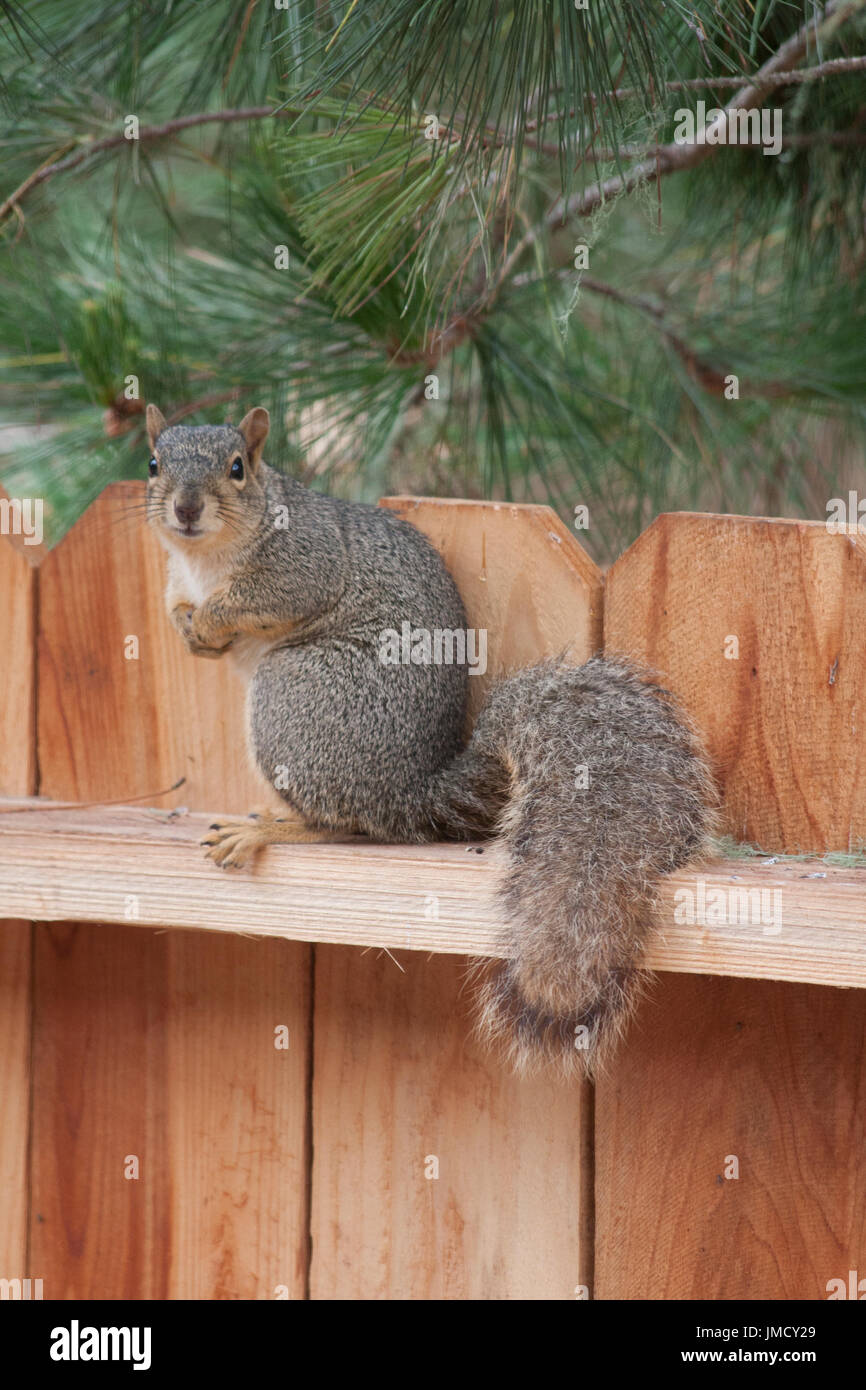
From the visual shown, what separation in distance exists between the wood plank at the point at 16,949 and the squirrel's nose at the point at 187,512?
21 centimetres

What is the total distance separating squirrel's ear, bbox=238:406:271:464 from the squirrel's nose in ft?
0.37

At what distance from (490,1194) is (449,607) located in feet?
1.75

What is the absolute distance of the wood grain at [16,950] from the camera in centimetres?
142

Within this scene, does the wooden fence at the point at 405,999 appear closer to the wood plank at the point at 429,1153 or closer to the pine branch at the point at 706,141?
the wood plank at the point at 429,1153

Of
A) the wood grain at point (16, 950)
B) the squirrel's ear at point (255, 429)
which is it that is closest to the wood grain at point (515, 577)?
the squirrel's ear at point (255, 429)

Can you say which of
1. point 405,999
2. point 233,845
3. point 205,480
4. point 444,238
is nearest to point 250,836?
point 233,845

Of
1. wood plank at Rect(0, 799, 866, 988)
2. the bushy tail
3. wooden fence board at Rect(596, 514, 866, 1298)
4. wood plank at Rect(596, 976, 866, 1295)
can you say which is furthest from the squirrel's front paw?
wood plank at Rect(596, 976, 866, 1295)

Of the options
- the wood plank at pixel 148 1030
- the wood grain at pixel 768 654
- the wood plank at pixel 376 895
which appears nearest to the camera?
the wood plank at pixel 376 895

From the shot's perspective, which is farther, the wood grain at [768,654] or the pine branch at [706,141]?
the pine branch at [706,141]

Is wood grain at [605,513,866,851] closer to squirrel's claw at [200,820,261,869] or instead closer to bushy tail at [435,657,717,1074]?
bushy tail at [435,657,717,1074]

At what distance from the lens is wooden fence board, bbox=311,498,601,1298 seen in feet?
4.09

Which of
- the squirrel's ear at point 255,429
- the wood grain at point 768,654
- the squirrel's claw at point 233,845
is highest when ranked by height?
the squirrel's ear at point 255,429

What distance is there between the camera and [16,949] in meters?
1.41

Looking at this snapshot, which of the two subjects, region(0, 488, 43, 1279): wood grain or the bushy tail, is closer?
the bushy tail
